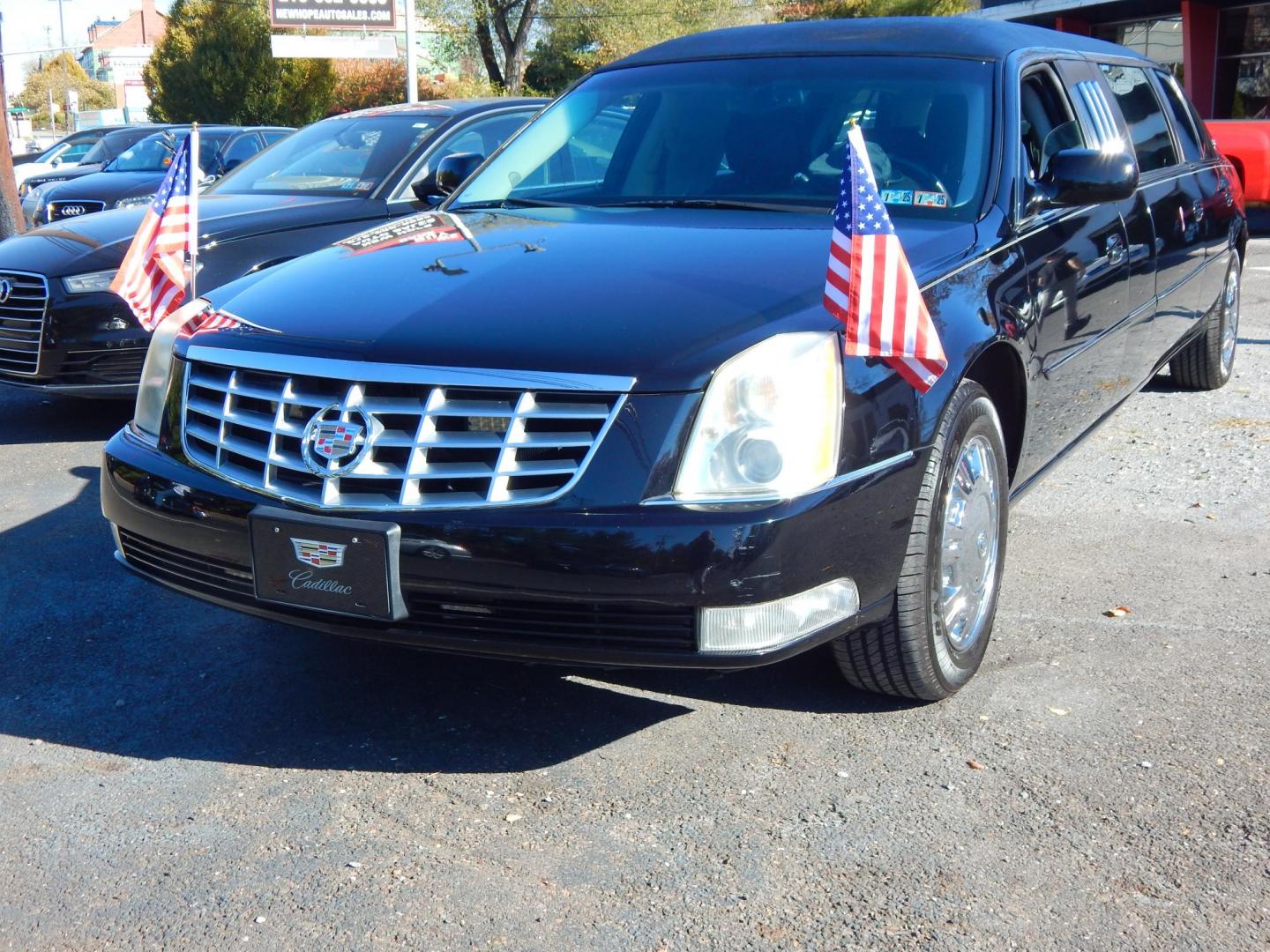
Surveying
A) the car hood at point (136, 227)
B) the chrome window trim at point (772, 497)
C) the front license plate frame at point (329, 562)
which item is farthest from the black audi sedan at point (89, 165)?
the chrome window trim at point (772, 497)

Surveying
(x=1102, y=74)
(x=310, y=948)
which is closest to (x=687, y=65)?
(x=1102, y=74)

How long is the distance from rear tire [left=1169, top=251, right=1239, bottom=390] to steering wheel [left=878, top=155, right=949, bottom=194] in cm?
335

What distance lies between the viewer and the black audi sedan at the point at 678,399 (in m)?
2.82

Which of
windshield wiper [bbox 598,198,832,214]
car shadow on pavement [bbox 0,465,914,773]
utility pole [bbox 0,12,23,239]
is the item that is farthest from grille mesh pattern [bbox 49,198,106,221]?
windshield wiper [bbox 598,198,832,214]

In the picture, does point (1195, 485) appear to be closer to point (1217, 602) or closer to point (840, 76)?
point (1217, 602)

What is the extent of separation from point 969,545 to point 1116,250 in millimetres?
1542

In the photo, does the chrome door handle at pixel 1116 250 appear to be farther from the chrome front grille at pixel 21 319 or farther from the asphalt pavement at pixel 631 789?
the chrome front grille at pixel 21 319

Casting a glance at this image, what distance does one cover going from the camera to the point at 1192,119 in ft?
20.7

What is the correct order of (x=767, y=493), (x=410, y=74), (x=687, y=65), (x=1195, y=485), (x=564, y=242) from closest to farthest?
(x=767, y=493) → (x=564, y=242) → (x=687, y=65) → (x=1195, y=485) → (x=410, y=74)

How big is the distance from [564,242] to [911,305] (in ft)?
3.50

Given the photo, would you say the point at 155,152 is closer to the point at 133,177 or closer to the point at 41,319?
the point at 133,177

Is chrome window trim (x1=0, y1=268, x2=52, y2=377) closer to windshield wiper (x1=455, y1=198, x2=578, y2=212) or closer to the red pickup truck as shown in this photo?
windshield wiper (x1=455, y1=198, x2=578, y2=212)

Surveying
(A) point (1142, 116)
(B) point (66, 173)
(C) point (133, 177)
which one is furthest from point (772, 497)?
(B) point (66, 173)

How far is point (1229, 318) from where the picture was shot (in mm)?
7066
